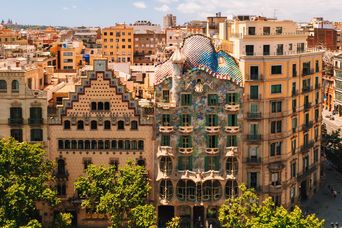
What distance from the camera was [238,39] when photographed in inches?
3420

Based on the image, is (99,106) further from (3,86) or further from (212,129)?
(212,129)

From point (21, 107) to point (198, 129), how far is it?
27297mm

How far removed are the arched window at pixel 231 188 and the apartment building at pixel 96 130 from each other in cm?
1226

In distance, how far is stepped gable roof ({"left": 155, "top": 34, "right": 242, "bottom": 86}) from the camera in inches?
3346

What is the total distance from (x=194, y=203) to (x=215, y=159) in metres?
7.56

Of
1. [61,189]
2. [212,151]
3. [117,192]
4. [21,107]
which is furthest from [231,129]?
[21,107]

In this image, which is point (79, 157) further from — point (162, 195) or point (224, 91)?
point (224, 91)

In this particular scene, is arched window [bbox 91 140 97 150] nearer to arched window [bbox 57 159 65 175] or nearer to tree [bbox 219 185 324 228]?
arched window [bbox 57 159 65 175]

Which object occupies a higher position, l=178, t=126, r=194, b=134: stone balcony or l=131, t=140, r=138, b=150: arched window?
l=178, t=126, r=194, b=134: stone balcony

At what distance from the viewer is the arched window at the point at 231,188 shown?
86.6 metres

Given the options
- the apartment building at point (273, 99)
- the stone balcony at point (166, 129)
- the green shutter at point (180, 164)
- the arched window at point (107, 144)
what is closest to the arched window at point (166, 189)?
the green shutter at point (180, 164)

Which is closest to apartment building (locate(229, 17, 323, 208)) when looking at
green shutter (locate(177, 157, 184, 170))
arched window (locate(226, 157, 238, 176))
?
arched window (locate(226, 157, 238, 176))

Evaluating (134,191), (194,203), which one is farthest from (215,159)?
(134,191)

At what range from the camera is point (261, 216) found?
226ft
